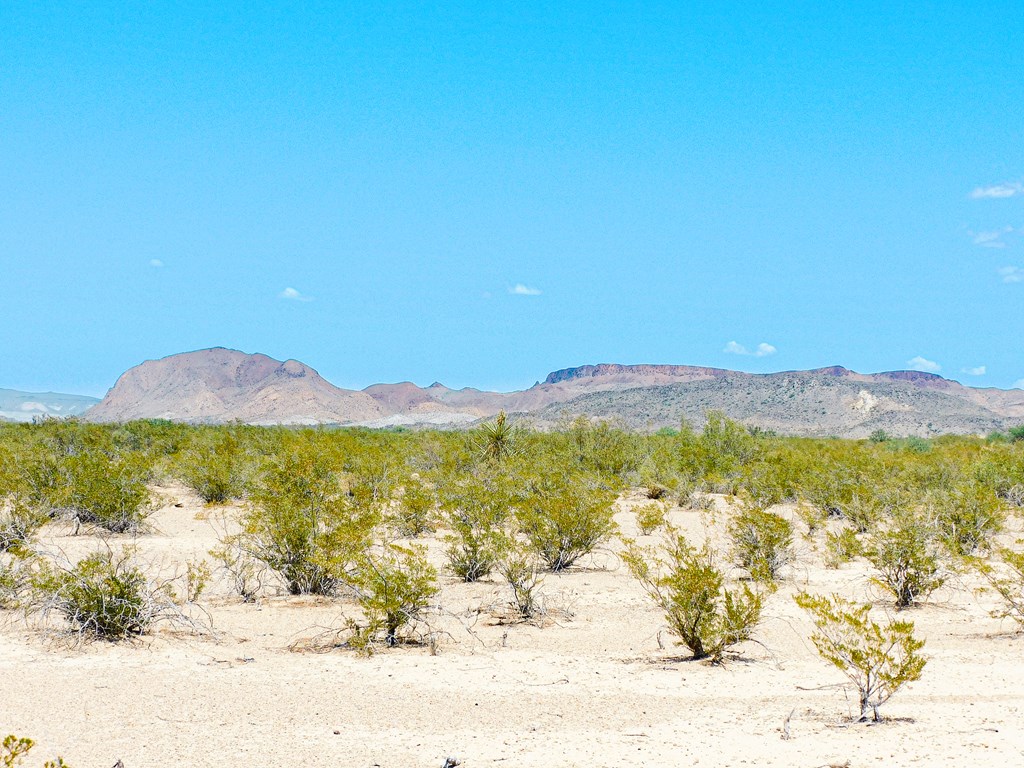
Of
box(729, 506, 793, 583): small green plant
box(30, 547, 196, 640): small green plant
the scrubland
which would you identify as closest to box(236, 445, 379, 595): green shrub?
the scrubland

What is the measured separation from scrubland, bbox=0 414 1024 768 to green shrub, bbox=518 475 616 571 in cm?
5

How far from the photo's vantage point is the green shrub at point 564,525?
14.4m

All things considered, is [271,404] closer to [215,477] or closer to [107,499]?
[215,477]

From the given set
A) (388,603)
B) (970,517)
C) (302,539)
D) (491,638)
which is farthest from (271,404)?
(388,603)

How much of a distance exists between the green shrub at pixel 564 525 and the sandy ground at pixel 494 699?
2.96 m

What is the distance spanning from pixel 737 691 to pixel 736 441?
24234 mm

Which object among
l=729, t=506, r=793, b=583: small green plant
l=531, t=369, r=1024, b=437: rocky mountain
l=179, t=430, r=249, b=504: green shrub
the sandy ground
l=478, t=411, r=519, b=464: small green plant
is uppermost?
l=531, t=369, r=1024, b=437: rocky mountain

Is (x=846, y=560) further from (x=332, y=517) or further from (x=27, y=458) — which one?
(x=27, y=458)

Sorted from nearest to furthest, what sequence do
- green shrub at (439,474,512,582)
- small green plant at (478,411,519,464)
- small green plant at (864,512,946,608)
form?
1. small green plant at (864,512,946,608)
2. green shrub at (439,474,512,582)
3. small green plant at (478,411,519,464)

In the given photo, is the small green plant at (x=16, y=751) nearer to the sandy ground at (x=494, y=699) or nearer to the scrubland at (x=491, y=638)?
the scrubland at (x=491, y=638)

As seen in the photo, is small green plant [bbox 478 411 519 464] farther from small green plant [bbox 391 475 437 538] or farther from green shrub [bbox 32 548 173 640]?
green shrub [bbox 32 548 173 640]

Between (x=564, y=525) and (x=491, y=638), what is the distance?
4.35m

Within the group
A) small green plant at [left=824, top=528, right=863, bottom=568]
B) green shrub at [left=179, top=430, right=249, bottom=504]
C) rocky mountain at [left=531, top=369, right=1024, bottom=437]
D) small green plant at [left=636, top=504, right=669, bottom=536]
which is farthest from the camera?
rocky mountain at [left=531, top=369, right=1024, bottom=437]

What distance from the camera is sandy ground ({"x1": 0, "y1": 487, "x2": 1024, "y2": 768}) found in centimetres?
656
